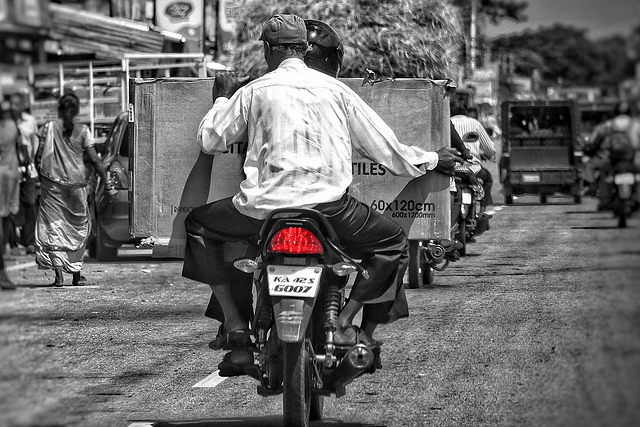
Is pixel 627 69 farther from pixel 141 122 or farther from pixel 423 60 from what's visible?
pixel 423 60

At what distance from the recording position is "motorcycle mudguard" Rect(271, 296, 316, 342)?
4.92 metres

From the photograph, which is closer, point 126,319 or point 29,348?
point 29,348

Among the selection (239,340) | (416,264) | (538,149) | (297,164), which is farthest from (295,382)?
(538,149)

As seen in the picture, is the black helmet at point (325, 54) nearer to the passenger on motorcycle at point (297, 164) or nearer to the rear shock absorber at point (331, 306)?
the passenger on motorcycle at point (297, 164)

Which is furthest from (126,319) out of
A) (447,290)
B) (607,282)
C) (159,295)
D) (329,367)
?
(607,282)

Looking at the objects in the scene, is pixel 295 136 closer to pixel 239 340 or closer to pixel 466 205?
pixel 239 340

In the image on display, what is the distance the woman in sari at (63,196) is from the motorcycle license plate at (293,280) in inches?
304

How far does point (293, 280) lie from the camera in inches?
197

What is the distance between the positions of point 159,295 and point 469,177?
11.6ft

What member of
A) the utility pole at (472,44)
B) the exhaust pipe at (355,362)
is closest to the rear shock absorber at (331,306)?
the exhaust pipe at (355,362)

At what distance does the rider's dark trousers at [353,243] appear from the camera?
210 inches

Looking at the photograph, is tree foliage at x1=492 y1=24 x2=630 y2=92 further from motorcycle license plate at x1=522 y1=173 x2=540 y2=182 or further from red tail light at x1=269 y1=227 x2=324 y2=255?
Answer: motorcycle license plate at x1=522 y1=173 x2=540 y2=182

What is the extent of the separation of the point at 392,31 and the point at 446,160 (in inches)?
→ 384

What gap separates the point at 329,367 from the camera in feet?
17.4
